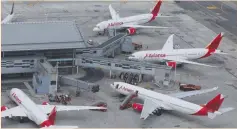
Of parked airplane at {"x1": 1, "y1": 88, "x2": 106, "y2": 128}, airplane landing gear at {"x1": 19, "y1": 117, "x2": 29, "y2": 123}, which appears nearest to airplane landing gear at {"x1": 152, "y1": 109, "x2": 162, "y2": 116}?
parked airplane at {"x1": 1, "y1": 88, "x2": 106, "y2": 128}

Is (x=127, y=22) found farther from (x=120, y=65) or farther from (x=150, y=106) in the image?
(x=150, y=106)

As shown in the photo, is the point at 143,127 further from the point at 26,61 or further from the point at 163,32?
the point at 163,32

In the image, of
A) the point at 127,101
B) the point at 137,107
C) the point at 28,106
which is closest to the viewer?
the point at 28,106

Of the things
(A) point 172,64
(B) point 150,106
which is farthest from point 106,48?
(B) point 150,106

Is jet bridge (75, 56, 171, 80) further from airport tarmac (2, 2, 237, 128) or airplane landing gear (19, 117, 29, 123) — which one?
airplane landing gear (19, 117, 29, 123)

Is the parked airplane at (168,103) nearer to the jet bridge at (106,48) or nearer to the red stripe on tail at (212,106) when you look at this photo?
the red stripe on tail at (212,106)

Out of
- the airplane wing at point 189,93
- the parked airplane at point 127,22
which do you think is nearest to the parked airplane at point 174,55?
the airplane wing at point 189,93
